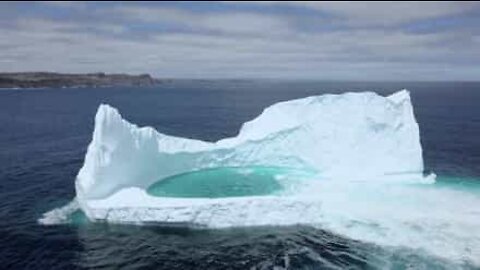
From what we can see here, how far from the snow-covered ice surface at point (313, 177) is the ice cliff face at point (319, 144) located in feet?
0.25

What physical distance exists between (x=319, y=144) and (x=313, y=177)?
3284 millimetres

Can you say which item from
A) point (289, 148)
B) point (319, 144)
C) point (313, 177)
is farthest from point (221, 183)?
point (319, 144)

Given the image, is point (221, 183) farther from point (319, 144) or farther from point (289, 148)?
point (319, 144)

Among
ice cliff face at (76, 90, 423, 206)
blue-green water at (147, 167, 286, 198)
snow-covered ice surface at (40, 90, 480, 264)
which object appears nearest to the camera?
snow-covered ice surface at (40, 90, 480, 264)

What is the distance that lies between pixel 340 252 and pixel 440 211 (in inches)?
313

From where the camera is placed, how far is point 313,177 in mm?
33281

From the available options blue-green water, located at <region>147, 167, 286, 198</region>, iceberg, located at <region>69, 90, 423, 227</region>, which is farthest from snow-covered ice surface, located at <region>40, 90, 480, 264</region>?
blue-green water, located at <region>147, 167, 286, 198</region>

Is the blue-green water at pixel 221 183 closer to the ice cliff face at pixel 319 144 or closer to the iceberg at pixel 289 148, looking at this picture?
the iceberg at pixel 289 148

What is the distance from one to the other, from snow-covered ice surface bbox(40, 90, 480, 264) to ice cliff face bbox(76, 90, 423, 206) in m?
0.08

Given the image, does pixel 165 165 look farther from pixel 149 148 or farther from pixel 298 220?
pixel 298 220

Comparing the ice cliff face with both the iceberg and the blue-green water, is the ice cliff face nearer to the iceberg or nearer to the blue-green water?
the iceberg

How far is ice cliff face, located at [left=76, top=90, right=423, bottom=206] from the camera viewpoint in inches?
1314

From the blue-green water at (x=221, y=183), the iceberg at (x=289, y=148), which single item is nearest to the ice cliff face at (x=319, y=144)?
the iceberg at (x=289, y=148)

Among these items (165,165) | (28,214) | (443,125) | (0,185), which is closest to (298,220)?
(165,165)
